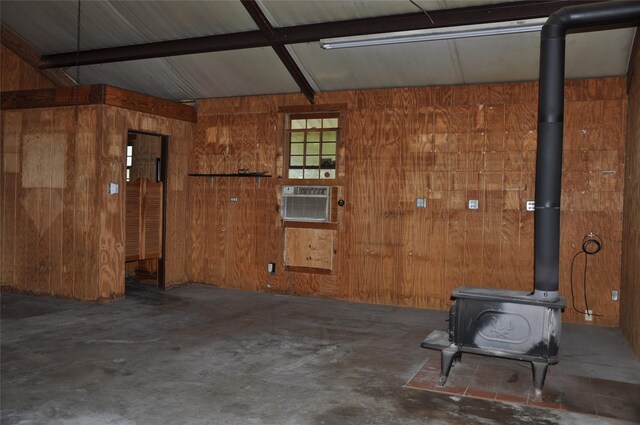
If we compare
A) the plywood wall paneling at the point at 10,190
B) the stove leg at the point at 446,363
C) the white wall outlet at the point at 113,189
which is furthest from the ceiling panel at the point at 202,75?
the stove leg at the point at 446,363

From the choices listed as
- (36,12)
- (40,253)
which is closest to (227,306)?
(40,253)

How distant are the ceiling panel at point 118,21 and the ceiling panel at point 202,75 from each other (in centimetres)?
49

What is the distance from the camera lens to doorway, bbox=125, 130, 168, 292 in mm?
7832

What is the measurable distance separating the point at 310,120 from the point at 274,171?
39.2 inches

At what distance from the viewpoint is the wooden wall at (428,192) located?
6.52 m

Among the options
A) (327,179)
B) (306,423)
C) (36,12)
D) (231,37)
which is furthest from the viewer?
(327,179)

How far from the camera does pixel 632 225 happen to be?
5422 millimetres

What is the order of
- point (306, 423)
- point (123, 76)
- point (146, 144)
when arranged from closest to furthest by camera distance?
point (306, 423) → point (123, 76) → point (146, 144)

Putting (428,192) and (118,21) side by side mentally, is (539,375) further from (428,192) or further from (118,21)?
(118,21)

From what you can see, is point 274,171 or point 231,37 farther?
point 274,171

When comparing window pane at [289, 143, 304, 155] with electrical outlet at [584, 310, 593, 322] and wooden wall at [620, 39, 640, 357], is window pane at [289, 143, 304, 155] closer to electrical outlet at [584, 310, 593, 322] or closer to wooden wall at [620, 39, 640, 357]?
wooden wall at [620, 39, 640, 357]

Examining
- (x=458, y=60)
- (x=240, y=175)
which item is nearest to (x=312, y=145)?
(x=240, y=175)

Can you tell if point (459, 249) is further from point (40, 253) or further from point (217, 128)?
point (40, 253)

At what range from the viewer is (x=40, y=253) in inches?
294
